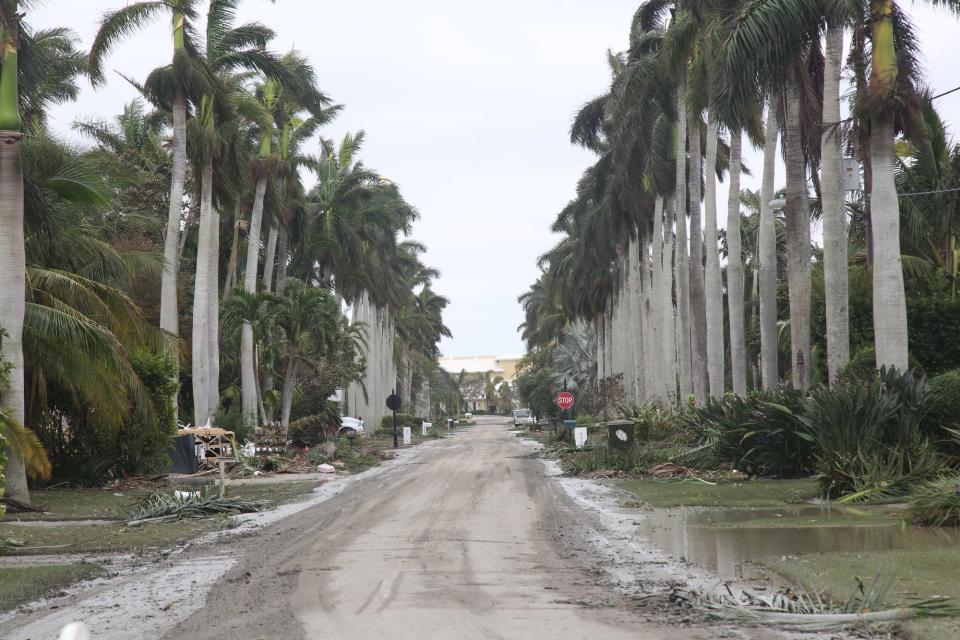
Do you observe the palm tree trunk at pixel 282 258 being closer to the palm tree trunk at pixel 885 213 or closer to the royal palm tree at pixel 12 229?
the royal palm tree at pixel 12 229

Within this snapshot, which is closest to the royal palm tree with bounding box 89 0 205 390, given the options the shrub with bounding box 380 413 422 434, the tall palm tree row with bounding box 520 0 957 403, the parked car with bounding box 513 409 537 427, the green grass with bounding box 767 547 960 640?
the tall palm tree row with bounding box 520 0 957 403

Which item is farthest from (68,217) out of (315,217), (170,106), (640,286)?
(640,286)

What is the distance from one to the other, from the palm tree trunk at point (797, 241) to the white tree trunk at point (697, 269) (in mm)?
8776

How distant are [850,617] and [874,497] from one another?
8.94m

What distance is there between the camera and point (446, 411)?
512ft

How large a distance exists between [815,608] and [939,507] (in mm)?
5935

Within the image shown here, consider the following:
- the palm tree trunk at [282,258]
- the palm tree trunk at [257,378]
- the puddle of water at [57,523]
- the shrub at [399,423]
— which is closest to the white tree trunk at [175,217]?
the palm tree trunk at [257,378]

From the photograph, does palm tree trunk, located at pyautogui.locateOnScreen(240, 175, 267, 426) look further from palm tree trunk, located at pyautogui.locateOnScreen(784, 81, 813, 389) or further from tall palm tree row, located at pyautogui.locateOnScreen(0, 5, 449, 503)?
palm tree trunk, located at pyautogui.locateOnScreen(784, 81, 813, 389)

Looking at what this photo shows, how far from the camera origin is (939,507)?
12539 millimetres

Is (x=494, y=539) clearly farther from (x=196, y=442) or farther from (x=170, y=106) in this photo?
(x=170, y=106)

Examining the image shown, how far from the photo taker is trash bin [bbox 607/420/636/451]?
2723 centimetres

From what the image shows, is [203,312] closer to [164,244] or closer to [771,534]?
[164,244]

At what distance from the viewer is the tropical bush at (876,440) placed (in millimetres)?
15742

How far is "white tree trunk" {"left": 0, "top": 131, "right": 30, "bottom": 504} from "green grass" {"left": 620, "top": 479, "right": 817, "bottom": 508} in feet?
38.2
